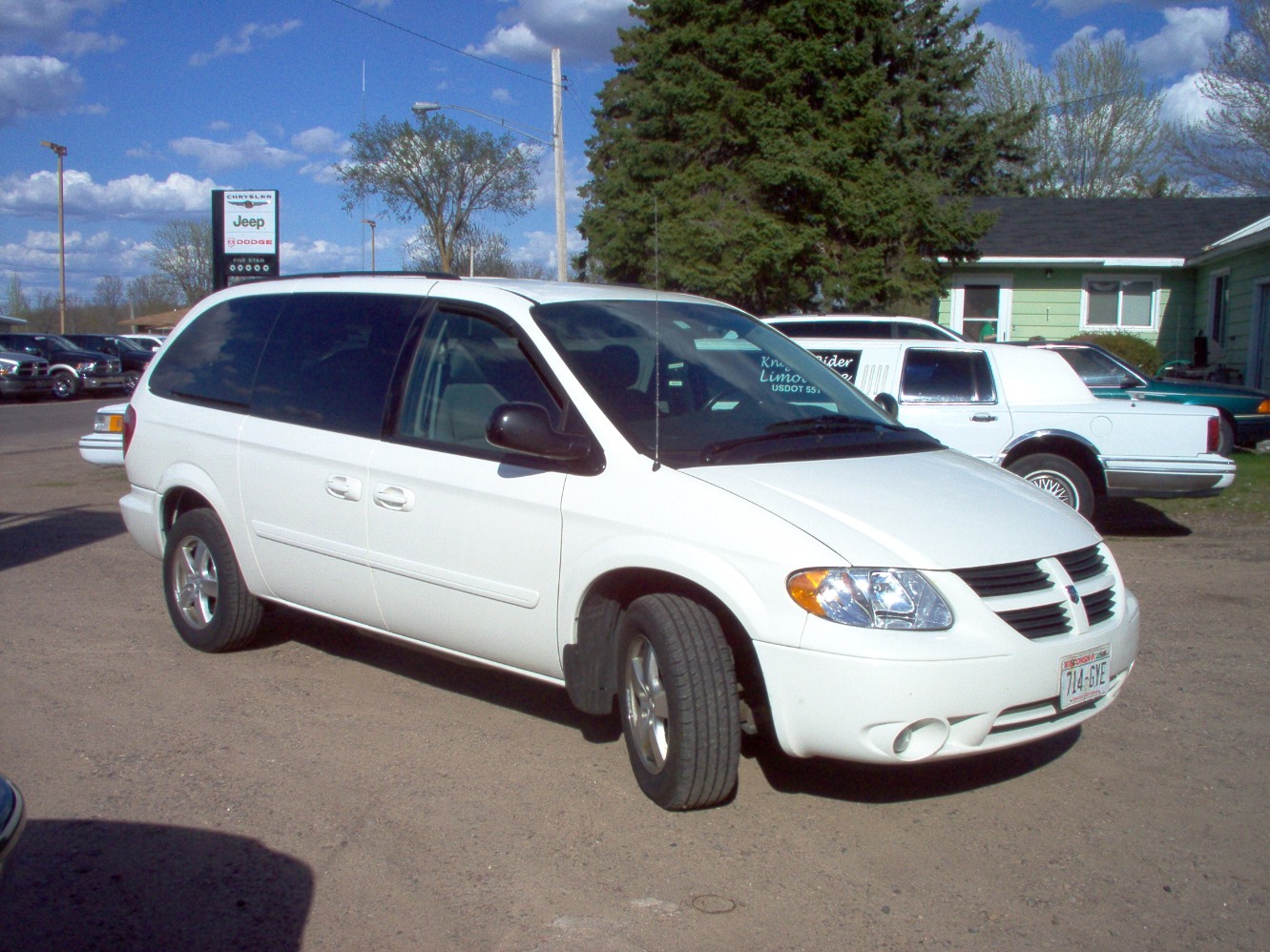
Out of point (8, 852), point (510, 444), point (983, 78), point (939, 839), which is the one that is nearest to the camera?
point (8, 852)

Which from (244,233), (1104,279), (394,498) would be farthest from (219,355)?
(1104,279)

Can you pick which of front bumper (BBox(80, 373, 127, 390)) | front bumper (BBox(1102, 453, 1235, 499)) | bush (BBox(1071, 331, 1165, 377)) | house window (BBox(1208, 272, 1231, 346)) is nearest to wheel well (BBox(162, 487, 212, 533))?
front bumper (BBox(1102, 453, 1235, 499))

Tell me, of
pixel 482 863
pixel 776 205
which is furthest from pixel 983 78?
pixel 482 863

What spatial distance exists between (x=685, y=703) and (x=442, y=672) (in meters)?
2.32

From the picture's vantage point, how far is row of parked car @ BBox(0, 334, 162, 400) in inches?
1205

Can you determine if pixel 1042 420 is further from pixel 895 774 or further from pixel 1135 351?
pixel 1135 351

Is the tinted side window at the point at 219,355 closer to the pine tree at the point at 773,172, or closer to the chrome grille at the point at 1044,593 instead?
the chrome grille at the point at 1044,593

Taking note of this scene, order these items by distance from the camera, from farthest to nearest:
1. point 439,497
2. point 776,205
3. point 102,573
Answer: point 776,205
point 102,573
point 439,497

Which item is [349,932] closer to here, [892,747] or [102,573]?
[892,747]

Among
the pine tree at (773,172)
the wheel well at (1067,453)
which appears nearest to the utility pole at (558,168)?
the pine tree at (773,172)

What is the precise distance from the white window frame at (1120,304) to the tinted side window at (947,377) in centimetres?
1568

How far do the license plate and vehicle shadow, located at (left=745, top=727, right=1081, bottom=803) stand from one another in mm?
485

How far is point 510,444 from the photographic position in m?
4.36

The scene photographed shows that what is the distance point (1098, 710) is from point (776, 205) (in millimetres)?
17622
